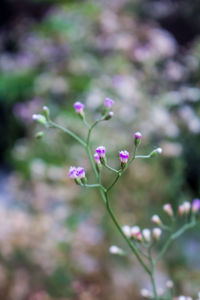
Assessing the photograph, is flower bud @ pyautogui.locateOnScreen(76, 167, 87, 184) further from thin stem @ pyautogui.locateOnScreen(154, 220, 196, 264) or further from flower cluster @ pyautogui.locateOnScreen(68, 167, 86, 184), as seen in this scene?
thin stem @ pyautogui.locateOnScreen(154, 220, 196, 264)

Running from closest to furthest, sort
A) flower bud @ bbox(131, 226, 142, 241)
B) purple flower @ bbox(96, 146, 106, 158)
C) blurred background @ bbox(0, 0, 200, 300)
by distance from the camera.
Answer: purple flower @ bbox(96, 146, 106, 158) < flower bud @ bbox(131, 226, 142, 241) < blurred background @ bbox(0, 0, 200, 300)

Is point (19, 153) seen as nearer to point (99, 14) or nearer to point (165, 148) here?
point (165, 148)

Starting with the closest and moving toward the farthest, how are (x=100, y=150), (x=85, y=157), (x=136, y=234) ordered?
(x=100, y=150) < (x=136, y=234) < (x=85, y=157)

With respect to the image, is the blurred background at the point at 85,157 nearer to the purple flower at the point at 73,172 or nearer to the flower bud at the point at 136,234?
the flower bud at the point at 136,234

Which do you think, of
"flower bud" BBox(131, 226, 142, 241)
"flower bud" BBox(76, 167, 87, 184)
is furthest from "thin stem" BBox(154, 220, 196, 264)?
"flower bud" BBox(76, 167, 87, 184)

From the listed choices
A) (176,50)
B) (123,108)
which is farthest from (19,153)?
(176,50)

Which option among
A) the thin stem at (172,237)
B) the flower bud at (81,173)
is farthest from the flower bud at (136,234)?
the flower bud at (81,173)

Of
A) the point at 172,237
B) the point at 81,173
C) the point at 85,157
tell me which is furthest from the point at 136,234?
the point at 85,157

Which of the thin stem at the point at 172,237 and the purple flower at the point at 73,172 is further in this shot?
the thin stem at the point at 172,237

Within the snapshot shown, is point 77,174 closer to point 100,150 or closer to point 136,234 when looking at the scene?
point 100,150
